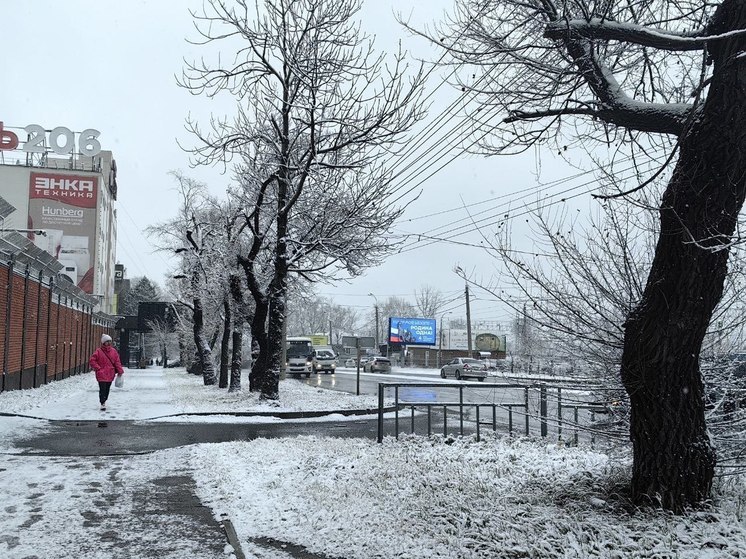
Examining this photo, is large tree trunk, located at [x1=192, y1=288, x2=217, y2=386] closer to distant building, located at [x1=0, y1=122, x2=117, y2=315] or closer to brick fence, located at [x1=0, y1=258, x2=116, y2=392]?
brick fence, located at [x1=0, y1=258, x2=116, y2=392]

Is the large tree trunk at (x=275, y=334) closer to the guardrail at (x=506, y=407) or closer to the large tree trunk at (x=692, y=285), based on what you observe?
the guardrail at (x=506, y=407)

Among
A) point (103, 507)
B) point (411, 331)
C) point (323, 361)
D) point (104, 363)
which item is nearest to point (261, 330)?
point (104, 363)

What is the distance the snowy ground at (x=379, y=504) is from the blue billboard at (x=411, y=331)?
66712 millimetres

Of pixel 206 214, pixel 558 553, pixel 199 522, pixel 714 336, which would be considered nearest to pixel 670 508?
pixel 558 553

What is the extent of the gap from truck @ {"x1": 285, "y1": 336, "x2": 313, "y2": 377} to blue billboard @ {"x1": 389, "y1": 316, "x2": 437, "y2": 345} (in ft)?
88.4

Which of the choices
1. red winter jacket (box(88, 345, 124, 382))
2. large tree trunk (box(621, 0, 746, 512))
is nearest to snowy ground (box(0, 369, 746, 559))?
large tree trunk (box(621, 0, 746, 512))

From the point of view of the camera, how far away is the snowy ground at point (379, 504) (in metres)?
5.18

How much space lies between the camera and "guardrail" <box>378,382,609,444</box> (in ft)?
26.1

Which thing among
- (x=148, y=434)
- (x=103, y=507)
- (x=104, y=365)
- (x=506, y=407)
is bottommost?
(x=148, y=434)

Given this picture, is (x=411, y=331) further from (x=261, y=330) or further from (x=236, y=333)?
(x=261, y=330)

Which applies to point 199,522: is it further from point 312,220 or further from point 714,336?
point 312,220

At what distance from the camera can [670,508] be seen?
5.48 metres

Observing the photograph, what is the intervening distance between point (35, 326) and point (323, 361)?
35.9 metres

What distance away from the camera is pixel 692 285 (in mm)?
5527
